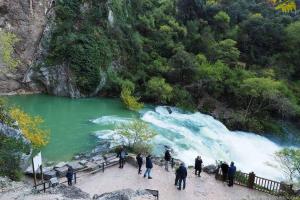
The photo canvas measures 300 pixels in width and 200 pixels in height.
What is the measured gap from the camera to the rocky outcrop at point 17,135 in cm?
1341

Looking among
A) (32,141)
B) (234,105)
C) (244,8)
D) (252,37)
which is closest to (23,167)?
(32,141)

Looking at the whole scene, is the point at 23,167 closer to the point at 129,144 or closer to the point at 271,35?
the point at 129,144

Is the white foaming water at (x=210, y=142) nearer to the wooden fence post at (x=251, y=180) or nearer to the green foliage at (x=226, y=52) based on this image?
the wooden fence post at (x=251, y=180)

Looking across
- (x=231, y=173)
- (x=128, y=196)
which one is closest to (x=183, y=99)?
(x=231, y=173)

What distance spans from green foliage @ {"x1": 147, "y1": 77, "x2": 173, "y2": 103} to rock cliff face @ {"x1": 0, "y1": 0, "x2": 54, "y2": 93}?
12571mm

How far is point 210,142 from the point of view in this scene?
23.6 meters

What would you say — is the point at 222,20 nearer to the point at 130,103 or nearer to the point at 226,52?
the point at 226,52

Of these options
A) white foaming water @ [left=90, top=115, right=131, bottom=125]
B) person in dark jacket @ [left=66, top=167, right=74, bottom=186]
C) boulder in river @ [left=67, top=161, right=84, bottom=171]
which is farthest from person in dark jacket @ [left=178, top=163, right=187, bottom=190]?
white foaming water @ [left=90, top=115, right=131, bottom=125]

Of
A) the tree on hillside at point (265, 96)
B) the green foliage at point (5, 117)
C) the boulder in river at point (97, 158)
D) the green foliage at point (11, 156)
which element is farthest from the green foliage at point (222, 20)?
the green foliage at point (11, 156)

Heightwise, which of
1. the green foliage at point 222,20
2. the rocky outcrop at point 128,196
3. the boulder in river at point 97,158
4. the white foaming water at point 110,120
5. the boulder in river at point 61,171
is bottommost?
the boulder in river at point 61,171

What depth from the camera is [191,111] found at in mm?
30922

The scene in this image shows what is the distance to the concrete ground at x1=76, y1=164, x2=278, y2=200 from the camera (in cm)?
1372

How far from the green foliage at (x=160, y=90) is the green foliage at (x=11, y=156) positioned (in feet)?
64.2

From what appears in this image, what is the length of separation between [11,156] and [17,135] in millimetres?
1012
